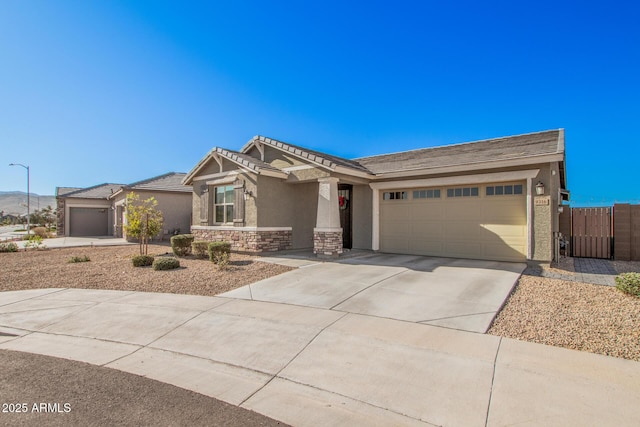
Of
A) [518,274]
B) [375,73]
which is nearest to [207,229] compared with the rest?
[375,73]

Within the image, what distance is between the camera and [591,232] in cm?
1134

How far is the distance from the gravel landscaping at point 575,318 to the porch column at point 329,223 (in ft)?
18.4

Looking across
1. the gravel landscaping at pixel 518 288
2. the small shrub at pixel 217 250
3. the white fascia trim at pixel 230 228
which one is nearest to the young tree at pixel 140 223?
the gravel landscaping at pixel 518 288

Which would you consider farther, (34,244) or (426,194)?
(34,244)

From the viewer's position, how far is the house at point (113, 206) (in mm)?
20469

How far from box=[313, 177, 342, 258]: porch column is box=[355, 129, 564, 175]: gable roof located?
223 centimetres

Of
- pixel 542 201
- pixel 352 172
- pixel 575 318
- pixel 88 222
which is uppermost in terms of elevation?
pixel 352 172

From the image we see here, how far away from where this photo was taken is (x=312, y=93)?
651 inches

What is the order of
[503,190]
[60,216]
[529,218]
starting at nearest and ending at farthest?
[529,218] < [503,190] < [60,216]

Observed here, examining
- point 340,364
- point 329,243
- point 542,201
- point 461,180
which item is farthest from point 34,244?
point 542,201

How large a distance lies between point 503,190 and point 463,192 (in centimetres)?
119

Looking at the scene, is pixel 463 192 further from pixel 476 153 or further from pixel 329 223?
pixel 329 223

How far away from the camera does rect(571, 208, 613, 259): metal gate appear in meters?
11.1

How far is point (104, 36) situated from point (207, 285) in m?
9.19
